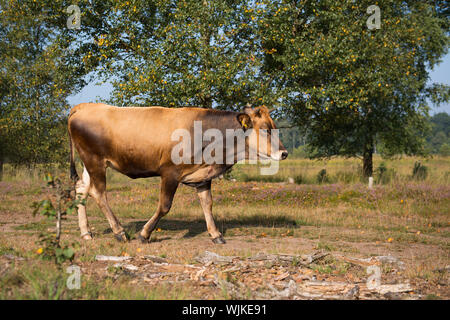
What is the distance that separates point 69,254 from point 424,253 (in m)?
6.19

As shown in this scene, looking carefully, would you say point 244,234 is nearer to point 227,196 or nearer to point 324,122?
point 227,196

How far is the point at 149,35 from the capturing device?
18141 mm

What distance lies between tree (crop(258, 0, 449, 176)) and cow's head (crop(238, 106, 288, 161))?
26.9 ft

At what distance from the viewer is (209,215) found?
345 inches

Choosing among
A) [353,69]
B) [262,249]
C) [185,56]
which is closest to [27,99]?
[185,56]

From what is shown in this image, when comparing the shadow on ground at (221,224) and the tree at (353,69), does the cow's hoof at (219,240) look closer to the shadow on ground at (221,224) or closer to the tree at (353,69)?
the shadow on ground at (221,224)

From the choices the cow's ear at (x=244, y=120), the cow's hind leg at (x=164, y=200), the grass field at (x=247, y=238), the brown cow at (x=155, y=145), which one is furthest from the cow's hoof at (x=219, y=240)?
the cow's ear at (x=244, y=120)

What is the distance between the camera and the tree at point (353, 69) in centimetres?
1653

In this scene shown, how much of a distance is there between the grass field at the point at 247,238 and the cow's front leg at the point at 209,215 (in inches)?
9.6

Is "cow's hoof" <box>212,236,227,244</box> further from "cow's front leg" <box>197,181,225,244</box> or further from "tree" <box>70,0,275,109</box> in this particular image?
"tree" <box>70,0,275,109</box>

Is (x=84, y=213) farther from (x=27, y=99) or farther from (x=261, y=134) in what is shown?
(x=27, y=99)

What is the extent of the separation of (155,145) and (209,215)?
174 cm

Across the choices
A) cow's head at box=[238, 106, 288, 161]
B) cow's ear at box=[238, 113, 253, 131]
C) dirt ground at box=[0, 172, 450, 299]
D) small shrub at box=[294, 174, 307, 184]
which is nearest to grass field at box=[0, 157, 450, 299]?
dirt ground at box=[0, 172, 450, 299]
